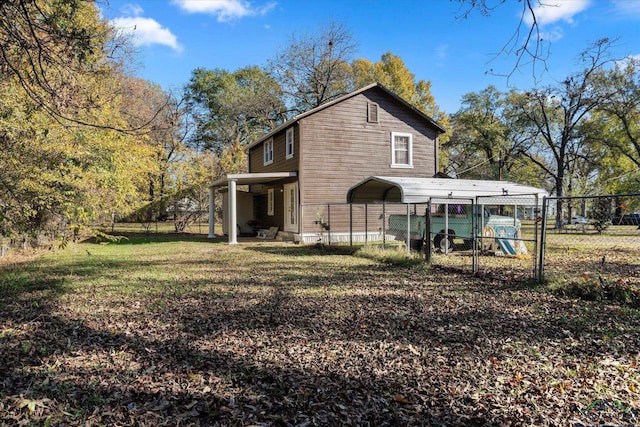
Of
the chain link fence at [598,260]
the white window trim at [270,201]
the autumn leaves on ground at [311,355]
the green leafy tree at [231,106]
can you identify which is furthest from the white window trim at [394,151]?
the green leafy tree at [231,106]

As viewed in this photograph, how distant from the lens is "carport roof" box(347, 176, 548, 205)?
488 inches

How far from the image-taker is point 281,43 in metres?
31.4

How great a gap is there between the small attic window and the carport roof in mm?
3434

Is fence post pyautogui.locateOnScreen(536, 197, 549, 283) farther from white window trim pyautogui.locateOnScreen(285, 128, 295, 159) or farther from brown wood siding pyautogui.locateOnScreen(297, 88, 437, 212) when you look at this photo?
white window trim pyautogui.locateOnScreen(285, 128, 295, 159)

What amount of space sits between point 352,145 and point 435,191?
18.0 ft

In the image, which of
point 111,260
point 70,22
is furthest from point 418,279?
point 111,260

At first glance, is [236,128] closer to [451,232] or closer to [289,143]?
[289,143]

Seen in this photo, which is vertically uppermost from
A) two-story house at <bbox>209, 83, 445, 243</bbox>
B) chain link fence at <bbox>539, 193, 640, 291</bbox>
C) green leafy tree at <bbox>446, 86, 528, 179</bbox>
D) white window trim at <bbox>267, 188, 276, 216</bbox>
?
green leafy tree at <bbox>446, 86, 528, 179</bbox>

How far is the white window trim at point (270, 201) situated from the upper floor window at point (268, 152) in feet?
4.76

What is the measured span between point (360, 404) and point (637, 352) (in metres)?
3.11

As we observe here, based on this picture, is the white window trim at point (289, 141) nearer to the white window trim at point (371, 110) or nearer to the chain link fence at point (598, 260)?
the white window trim at point (371, 110)

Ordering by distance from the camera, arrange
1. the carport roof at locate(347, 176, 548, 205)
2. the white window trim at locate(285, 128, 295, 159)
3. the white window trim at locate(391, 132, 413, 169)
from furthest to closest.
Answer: the white window trim at locate(391, 132, 413, 169)
the white window trim at locate(285, 128, 295, 159)
the carport roof at locate(347, 176, 548, 205)

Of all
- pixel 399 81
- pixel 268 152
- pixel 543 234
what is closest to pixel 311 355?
pixel 543 234

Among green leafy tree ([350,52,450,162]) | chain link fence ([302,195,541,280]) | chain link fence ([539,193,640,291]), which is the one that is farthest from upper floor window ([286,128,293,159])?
green leafy tree ([350,52,450,162])
